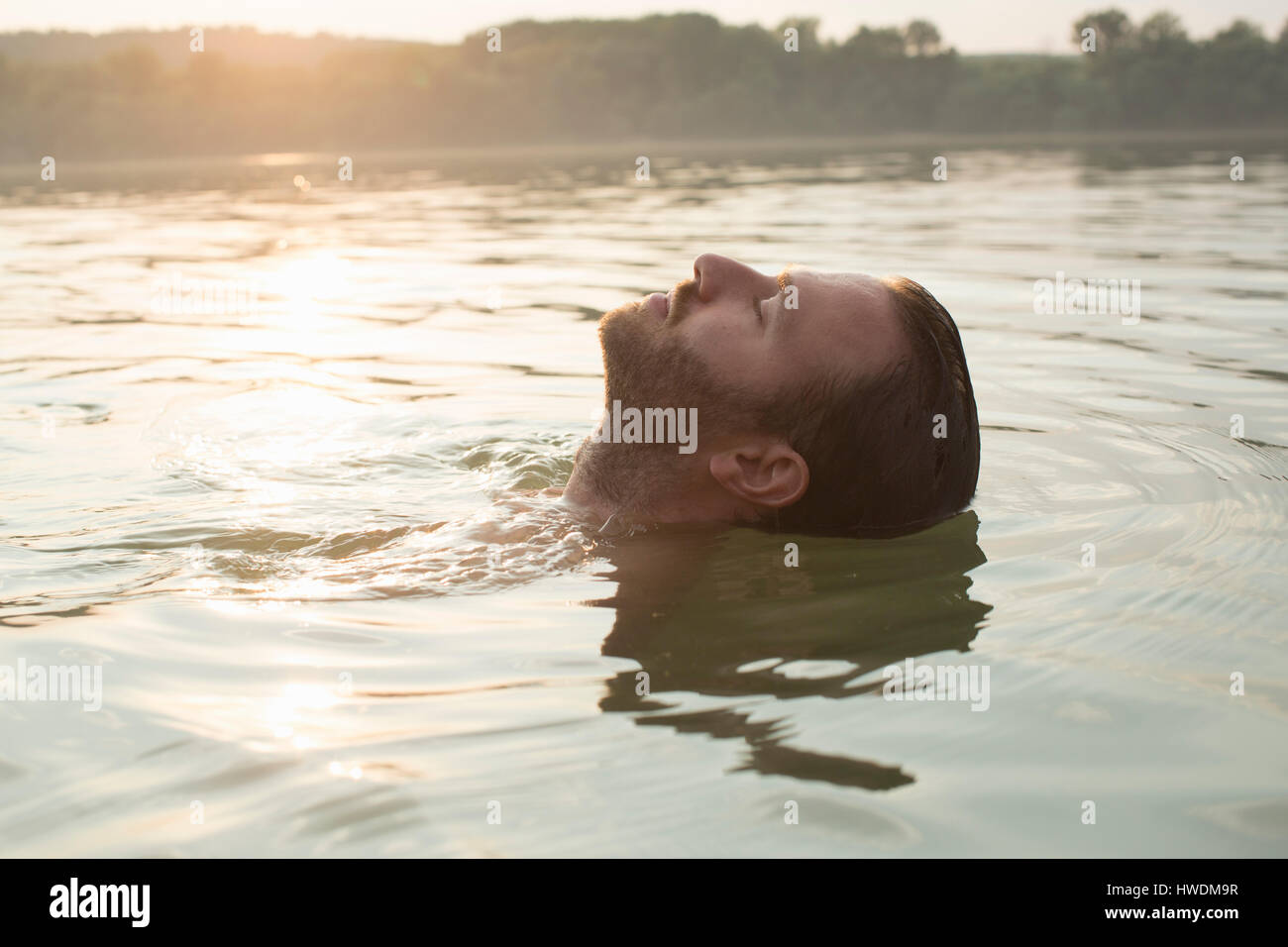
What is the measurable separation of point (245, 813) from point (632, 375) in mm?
2073

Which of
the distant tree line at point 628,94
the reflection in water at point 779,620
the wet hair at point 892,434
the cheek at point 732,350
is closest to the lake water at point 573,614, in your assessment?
the reflection in water at point 779,620

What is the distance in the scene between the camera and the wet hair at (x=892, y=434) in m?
3.94

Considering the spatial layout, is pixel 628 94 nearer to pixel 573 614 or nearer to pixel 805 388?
pixel 805 388

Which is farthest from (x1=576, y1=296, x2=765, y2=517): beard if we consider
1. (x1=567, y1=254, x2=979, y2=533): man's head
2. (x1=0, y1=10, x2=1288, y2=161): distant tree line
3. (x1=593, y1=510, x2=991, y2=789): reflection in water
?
(x1=0, y1=10, x2=1288, y2=161): distant tree line

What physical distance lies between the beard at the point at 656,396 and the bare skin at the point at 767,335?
13 millimetres

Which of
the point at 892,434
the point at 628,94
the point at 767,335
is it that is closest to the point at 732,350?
the point at 767,335

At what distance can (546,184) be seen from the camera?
81.1 ft

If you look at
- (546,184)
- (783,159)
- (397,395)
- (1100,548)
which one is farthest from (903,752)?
(783,159)

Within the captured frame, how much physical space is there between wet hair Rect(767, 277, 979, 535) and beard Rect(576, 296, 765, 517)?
196 mm

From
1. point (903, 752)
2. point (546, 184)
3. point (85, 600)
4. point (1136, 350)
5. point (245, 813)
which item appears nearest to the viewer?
point (245, 813)

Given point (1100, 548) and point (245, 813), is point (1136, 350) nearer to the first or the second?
point (1100, 548)

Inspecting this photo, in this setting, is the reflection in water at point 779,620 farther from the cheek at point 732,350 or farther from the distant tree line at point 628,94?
the distant tree line at point 628,94

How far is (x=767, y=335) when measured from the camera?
4.00 meters

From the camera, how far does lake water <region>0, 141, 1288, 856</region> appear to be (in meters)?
2.45
